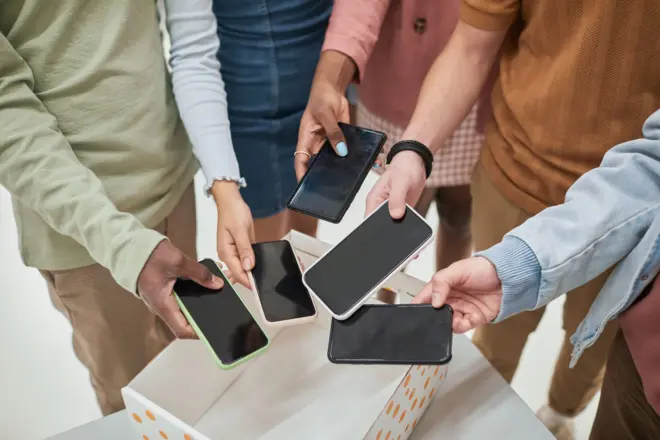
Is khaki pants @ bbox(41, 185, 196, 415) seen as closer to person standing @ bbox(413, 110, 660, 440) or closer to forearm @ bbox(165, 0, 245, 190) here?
forearm @ bbox(165, 0, 245, 190)

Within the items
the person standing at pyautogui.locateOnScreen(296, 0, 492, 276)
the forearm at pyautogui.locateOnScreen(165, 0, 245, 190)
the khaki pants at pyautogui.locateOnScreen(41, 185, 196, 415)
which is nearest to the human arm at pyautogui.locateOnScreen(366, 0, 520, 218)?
the person standing at pyautogui.locateOnScreen(296, 0, 492, 276)

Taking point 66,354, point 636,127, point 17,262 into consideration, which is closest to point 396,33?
point 636,127

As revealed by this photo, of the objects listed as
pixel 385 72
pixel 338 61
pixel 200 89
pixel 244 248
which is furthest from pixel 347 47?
pixel 244 248

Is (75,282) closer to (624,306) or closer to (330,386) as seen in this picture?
(330,386)

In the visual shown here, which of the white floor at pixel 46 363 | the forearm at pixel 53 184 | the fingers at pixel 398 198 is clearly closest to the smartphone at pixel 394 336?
the fingers at pixel 398 198

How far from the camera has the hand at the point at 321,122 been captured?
2.85 feet

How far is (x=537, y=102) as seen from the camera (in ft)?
2.38

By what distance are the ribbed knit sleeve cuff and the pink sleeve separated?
0.42 meters

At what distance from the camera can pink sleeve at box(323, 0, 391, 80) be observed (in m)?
0.90

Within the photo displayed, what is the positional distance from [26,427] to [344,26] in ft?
3.55

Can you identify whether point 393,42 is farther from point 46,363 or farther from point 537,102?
point 46,363

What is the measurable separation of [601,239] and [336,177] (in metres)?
0.37

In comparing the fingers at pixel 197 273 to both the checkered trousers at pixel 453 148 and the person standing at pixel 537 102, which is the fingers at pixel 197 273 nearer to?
the person standing at pixel 537 102

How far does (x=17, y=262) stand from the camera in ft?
5.46
